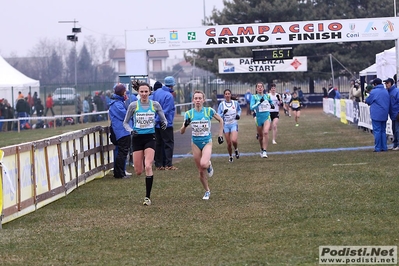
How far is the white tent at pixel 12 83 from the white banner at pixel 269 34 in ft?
60.3

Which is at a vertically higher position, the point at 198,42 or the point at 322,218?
the point at 198,42

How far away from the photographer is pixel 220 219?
10.8 meters

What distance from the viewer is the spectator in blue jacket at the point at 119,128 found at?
1686 cm

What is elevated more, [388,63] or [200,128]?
[388,63]

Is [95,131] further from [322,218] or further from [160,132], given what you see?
[322,218]

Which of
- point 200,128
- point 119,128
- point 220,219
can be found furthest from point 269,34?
point 220,219

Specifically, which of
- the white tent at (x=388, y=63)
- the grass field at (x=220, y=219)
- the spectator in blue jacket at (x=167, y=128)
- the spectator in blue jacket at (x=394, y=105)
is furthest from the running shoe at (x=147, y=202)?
the white tent at (x=388, y=63)

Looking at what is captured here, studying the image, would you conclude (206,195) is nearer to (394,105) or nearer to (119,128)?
(119,128)

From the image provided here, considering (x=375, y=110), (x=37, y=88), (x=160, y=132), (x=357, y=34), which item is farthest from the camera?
(x=37, y=88)

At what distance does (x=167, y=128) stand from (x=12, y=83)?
2513 centimetres

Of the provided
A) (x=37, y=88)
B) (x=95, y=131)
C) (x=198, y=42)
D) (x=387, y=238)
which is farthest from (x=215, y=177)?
(x=37, y=88)

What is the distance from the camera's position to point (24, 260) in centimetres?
858

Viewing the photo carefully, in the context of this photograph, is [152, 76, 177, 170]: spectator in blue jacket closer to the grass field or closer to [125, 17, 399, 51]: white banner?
the grass field

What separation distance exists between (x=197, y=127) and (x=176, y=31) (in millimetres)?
11944
